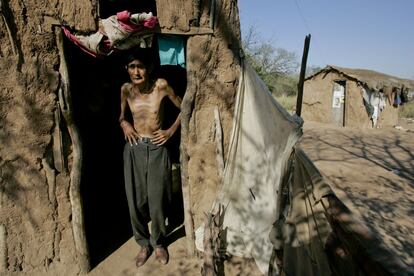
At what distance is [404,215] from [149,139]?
4.75 m

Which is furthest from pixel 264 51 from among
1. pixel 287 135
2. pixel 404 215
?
pixel 287 135

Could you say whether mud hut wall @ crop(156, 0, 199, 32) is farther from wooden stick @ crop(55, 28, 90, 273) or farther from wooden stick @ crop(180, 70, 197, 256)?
wooden stick @ crop(55, 28, 90, 273)

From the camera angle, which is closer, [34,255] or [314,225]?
[314,225]

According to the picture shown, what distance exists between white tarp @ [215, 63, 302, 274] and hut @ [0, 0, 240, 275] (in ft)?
0.47

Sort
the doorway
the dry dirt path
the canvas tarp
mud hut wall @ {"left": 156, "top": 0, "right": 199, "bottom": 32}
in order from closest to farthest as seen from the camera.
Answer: the canvas tarp
mud hut wall @ {"left": 156, "top": 0, "right": 199, "bottom": 32}
the dry dirt path
the doorway

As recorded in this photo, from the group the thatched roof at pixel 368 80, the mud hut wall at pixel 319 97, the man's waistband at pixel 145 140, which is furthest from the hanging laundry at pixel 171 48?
the mud hut wall at pixel 319 97

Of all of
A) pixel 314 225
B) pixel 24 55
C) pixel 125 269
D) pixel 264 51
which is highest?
pixel 264 51

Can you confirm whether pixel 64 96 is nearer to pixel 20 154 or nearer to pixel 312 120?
pixel 20 154

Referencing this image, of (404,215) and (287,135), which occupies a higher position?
(287,135)

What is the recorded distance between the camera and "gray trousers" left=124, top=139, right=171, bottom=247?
3330 mm

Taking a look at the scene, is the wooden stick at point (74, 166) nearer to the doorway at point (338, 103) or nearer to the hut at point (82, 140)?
the hut at point (82, 140)

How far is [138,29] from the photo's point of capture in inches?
115

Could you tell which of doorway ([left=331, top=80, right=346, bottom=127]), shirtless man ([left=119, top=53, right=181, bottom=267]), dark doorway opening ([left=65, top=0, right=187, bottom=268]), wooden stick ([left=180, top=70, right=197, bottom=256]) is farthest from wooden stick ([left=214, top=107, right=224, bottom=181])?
doorway ([left=331, top=80, right=346, bottom=127])

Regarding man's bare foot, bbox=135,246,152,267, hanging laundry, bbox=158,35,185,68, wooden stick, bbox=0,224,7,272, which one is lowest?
man's bare foot, bbox=135,246,152,267
